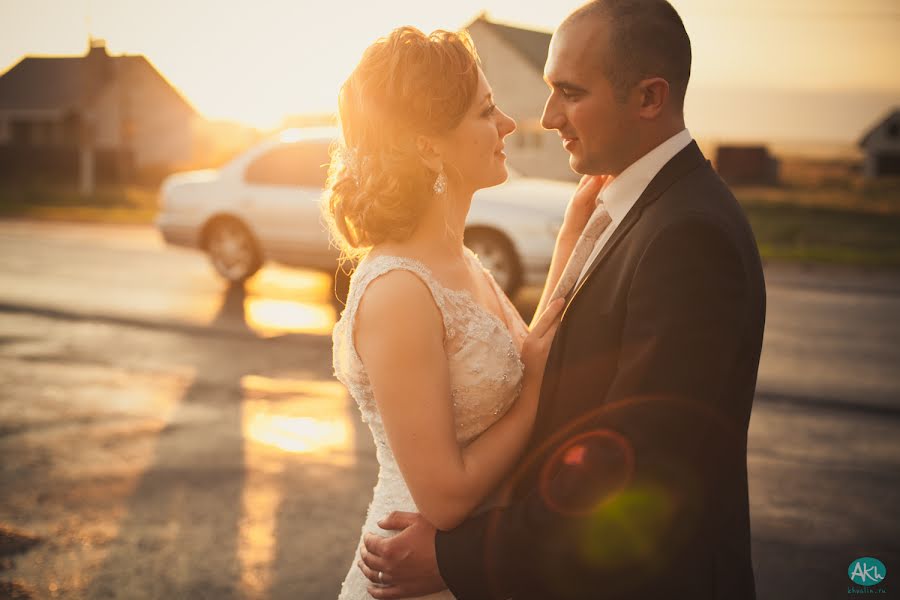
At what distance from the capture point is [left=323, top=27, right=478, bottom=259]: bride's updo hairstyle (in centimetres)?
206

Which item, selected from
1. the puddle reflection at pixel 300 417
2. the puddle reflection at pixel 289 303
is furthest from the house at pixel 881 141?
the puddle reflection at pixel 300 417

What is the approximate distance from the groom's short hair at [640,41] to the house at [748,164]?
232 ft

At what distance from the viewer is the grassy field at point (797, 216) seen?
Result: 18.5m

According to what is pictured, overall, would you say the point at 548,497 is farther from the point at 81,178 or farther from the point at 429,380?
the point at 81,178

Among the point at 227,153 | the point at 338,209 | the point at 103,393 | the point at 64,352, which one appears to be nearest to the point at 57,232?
the point at 64,352

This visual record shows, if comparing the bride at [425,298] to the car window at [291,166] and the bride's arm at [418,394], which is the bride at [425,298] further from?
the car window at [291,166]

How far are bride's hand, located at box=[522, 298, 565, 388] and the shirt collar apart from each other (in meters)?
Result: 0.29

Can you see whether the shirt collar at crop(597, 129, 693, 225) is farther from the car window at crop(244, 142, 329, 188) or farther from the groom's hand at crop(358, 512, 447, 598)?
the car window at crop(244, 142, 329, 188)

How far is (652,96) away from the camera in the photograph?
1.92 meters

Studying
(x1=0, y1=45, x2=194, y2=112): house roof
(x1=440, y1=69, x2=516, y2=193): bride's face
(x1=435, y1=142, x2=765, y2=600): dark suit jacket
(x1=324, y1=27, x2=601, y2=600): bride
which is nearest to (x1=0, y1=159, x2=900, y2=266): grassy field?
(x1=0, y1=45, x2=194, y2=112): house roof

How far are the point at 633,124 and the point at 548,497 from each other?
825 mm

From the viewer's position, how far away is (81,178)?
152 feet
